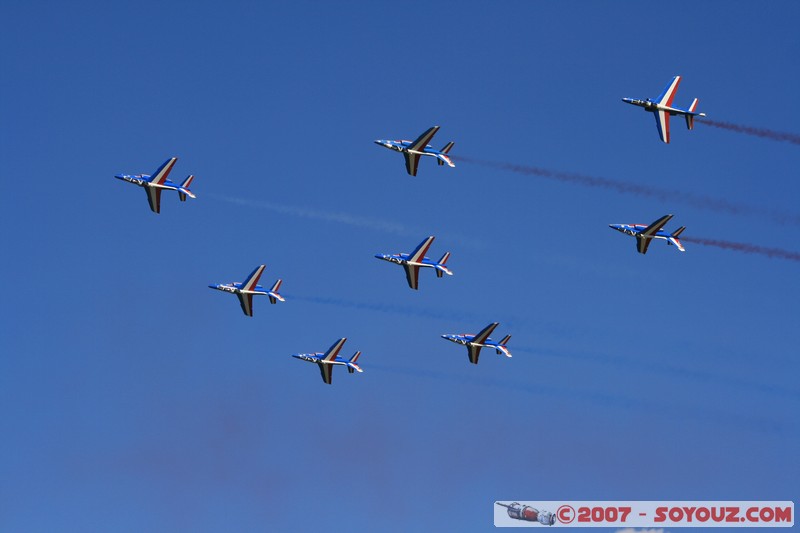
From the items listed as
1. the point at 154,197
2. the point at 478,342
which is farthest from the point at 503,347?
the point at 154,197

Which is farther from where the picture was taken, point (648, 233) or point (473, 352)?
point (473, 352)

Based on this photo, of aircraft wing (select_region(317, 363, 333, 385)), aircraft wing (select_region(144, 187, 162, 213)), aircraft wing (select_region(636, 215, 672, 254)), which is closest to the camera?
aircraft wing (select_region(636, 215, 672, 254))

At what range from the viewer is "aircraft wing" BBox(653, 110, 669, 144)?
129 m

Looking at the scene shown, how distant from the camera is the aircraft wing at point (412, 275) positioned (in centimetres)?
14100

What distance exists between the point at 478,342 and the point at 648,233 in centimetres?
2005

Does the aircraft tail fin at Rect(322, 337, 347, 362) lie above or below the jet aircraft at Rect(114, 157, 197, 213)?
below

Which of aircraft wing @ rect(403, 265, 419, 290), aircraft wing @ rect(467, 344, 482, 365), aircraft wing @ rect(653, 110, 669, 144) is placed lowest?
aircraft wing @ rect(467, 344, 482, 365)

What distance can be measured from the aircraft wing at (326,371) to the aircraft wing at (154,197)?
22.5 metres

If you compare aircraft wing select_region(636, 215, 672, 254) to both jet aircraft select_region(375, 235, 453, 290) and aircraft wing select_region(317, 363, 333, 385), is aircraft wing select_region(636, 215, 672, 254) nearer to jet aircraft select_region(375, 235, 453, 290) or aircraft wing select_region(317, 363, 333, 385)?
jet aircraft select_region(375, 235, 453, 290)

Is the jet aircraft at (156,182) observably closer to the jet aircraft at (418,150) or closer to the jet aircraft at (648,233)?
the jet aircraft at (418,150)

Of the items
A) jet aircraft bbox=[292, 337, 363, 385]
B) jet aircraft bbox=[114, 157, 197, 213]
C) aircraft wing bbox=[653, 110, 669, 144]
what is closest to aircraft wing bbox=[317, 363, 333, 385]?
jet aircraft bbox=[292, 337, 363, 385]

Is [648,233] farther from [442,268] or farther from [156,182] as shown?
[156,182]

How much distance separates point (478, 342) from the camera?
142500mm

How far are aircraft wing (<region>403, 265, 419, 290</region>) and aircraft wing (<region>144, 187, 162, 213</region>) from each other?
24233 millimetres
